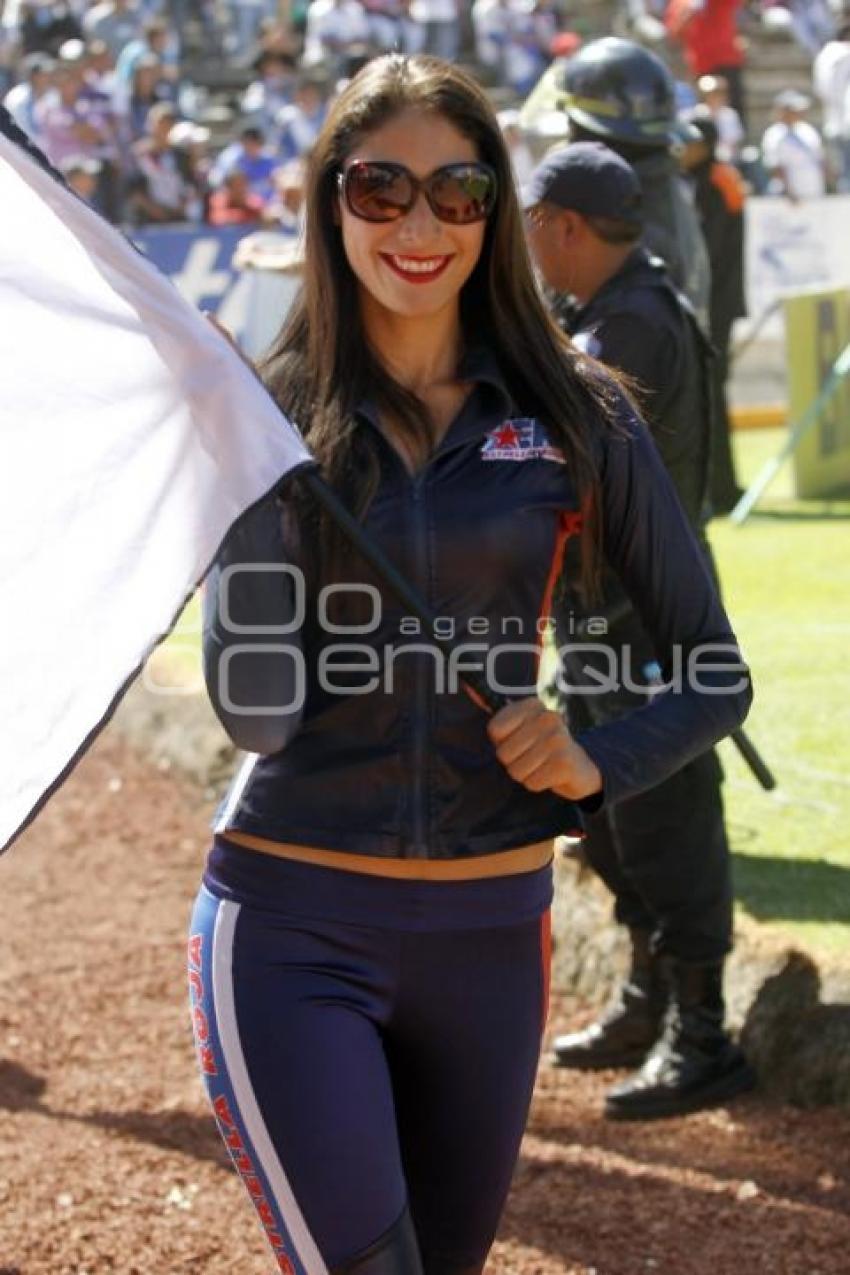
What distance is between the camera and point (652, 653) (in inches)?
208

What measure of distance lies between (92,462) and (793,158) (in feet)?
66.6

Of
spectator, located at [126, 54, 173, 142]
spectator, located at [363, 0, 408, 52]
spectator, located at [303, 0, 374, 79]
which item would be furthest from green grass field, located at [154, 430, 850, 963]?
spectator, located at [363, 0, 408, 52]

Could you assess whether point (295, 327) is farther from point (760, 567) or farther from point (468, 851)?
point (760, 567)

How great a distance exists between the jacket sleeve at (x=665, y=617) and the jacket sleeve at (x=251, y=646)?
41 cm

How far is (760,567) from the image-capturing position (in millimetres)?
11375

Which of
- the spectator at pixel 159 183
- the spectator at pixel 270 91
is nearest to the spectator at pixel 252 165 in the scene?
the spectator at pixel 159 183

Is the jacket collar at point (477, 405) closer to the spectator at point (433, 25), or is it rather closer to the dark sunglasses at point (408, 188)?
the dark sunglasses at point (408, 188)

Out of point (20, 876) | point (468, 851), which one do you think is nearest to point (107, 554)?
point (468, 851)

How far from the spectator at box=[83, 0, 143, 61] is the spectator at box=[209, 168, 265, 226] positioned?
18.0 feet

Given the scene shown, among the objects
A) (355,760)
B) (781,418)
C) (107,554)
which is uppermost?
(107,554)

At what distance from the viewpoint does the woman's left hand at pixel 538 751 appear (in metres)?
2.89

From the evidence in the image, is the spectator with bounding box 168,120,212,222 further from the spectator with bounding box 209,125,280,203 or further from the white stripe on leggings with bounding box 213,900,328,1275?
the white stripe on leggings with bounding box 213,900,328,1275

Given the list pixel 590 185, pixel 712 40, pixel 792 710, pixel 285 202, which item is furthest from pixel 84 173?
pixel 590 185

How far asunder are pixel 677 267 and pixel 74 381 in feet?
11.9
